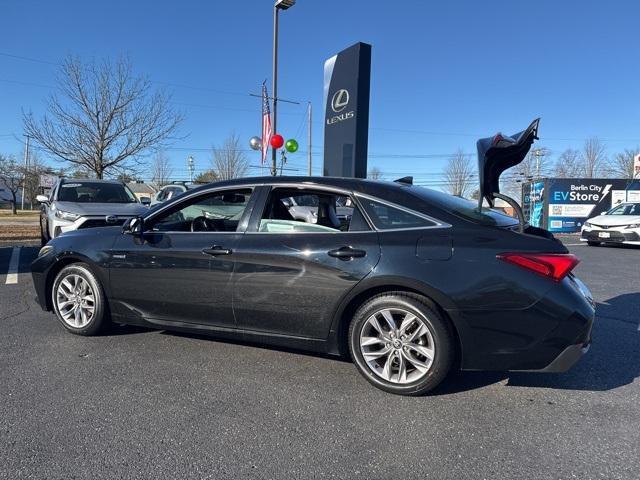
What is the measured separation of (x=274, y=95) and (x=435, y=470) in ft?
42.9

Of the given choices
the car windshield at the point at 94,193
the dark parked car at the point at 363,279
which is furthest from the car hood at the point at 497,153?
the car windshield at the point at 94,193

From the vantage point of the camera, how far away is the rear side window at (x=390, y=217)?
11.0 feet

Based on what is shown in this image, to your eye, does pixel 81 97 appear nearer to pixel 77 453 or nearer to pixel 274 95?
pixel 274 95

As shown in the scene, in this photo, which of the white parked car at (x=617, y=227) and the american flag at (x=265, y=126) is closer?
the white parked car at (x=617, y=227)

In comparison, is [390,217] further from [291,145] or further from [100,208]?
[291,145]

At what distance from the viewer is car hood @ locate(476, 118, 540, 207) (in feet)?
11.5

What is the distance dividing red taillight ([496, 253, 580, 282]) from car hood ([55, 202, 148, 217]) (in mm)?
6727

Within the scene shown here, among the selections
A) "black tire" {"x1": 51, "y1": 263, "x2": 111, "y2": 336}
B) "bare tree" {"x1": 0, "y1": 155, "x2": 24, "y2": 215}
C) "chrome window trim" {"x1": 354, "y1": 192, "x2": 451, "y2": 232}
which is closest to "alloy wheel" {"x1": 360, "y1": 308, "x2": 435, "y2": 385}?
"chrome window trim" {"x1": 354, "y1": 192, "x2": 451, "y2": 232}

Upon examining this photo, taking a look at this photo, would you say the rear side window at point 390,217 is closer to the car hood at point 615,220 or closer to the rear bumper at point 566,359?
the rear bumper at point 566,359

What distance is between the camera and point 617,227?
45.1 feet

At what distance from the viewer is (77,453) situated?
2514mm

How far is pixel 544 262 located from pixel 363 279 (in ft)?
3.82

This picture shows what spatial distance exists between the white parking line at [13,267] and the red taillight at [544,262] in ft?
23.1

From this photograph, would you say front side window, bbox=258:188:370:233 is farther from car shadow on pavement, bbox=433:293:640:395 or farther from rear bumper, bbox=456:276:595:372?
car shadow on pavement, bbox=433:293:640:395
